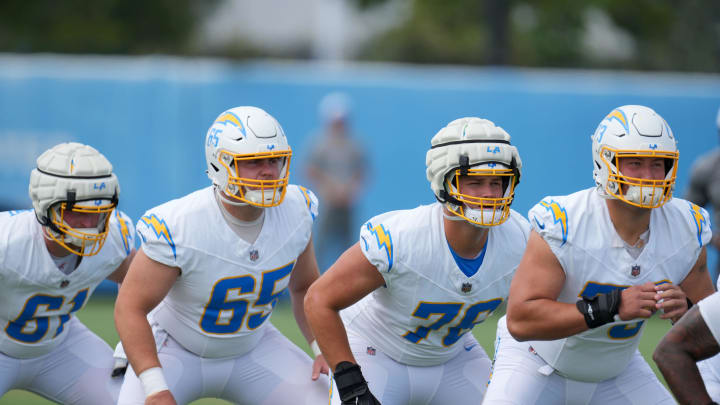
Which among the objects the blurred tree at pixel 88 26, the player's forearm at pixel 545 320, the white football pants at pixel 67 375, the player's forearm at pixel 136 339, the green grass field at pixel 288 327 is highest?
the player's forearm at pixel 545 320

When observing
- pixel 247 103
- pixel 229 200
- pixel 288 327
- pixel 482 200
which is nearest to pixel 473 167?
pixel 482 200

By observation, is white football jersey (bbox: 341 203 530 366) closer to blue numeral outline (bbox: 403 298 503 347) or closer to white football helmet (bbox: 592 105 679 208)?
blue numeral outline (bbox: 403 298 503 347)

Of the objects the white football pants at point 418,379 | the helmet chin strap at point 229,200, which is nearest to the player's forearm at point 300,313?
the white football pants at point 418,379

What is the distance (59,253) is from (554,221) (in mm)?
2291

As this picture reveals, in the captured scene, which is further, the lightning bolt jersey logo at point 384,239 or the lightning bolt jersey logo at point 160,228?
the lightning bolt jersey logo at point 160,228

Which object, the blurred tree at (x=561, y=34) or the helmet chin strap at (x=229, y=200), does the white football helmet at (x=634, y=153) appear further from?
the blurred tree at (x=561, y=34)

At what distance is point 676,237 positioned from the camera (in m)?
4.02

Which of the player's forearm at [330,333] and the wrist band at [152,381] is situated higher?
the player's forearm at [330,333]

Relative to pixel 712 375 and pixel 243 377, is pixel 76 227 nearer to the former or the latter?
pixel 243 377

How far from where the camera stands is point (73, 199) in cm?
450

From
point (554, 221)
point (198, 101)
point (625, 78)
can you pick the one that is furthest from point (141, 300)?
point (625, 78)

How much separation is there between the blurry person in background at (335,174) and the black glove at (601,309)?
5.55 metres

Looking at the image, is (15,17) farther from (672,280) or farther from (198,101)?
(672,280)

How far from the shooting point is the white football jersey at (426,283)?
411 centimetres
